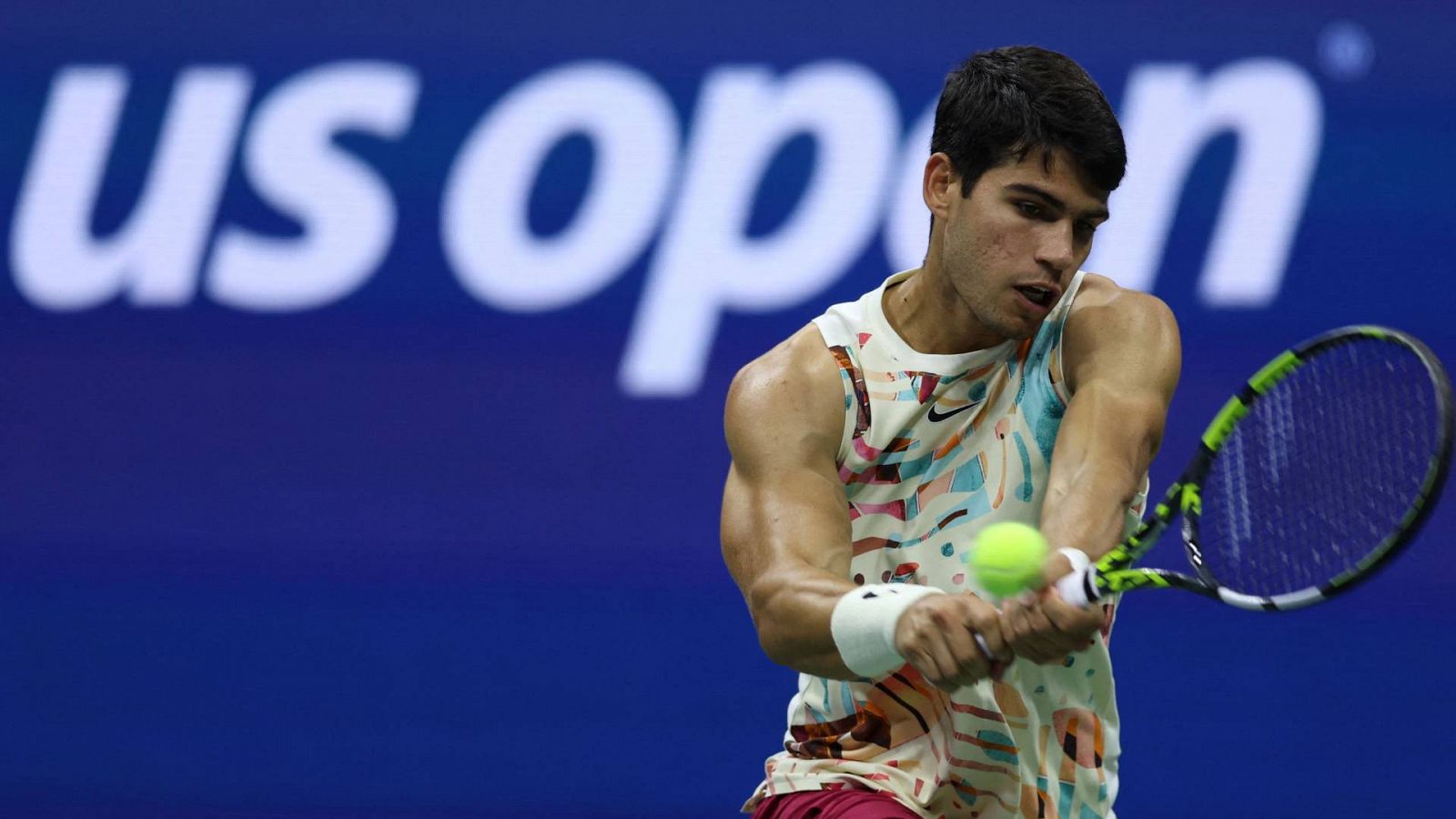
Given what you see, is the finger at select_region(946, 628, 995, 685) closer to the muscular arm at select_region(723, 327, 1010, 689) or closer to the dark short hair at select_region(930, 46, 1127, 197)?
the muscular arm at select_region(723, 327, 1010, 689)

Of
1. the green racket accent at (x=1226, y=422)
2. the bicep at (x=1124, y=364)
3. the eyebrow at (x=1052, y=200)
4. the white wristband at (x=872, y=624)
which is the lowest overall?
the white wristband at (x=872, y=624)

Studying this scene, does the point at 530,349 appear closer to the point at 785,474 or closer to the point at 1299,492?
the point at 785,474

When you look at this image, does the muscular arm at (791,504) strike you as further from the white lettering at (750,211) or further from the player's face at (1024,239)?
the white lettering at (750,211)

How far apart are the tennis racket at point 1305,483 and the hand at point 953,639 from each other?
114 mm

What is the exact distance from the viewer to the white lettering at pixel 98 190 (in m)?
5.30

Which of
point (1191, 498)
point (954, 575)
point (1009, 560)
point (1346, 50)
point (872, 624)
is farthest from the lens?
point (1346, 50)

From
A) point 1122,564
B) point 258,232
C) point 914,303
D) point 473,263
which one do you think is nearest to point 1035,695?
point 1122,564

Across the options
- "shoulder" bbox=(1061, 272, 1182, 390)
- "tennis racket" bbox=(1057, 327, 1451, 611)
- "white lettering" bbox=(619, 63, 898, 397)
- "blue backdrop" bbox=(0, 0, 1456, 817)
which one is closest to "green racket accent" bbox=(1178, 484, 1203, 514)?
"tennis racket" bbox=(1057, 327, 1451, 611)

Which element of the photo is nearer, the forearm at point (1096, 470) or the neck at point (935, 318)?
the forearm at point (1096, 470)

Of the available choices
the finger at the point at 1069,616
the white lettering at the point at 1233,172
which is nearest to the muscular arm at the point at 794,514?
the finger at the point at 1069,616

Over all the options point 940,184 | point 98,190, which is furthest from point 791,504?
point 98,190

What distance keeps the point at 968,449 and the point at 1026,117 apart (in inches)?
20.8

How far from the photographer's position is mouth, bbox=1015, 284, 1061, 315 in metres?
3.05

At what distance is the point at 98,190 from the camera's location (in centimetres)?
538
